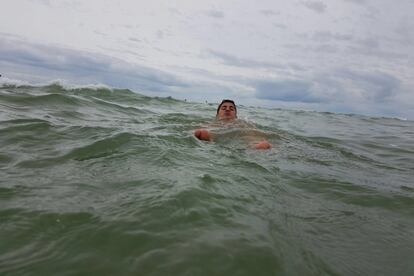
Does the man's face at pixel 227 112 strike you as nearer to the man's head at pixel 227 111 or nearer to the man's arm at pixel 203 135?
the man's head at pixel 227 111

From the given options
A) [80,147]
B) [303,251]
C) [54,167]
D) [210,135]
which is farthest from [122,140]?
[303,251]

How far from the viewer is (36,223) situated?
2.92 meters

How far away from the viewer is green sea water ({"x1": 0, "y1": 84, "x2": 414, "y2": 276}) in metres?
2.47

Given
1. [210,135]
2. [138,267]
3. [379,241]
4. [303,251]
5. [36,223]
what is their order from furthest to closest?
[210,135], [379,241], [36,223], [303,251], [138,267]

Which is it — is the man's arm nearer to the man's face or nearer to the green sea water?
the green sea water

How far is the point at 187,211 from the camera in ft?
10.4

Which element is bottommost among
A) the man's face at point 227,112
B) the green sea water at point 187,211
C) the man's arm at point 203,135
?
the green sea water at point 187,211

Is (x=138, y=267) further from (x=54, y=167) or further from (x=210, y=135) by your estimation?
(x=210, y=135)

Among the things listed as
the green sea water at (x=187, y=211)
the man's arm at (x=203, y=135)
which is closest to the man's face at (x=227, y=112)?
the man's arm at (x=203, y=135)

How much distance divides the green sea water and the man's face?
376cm

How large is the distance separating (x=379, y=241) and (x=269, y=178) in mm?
1775

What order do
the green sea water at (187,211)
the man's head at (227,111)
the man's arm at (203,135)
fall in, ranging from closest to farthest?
1. the green sea water at (187,211)
2. the man's arm at (203,135)
3. the man's head at (227,111)

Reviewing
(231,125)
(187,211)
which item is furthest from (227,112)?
(187,211)

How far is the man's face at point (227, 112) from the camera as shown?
1015 centimetres
